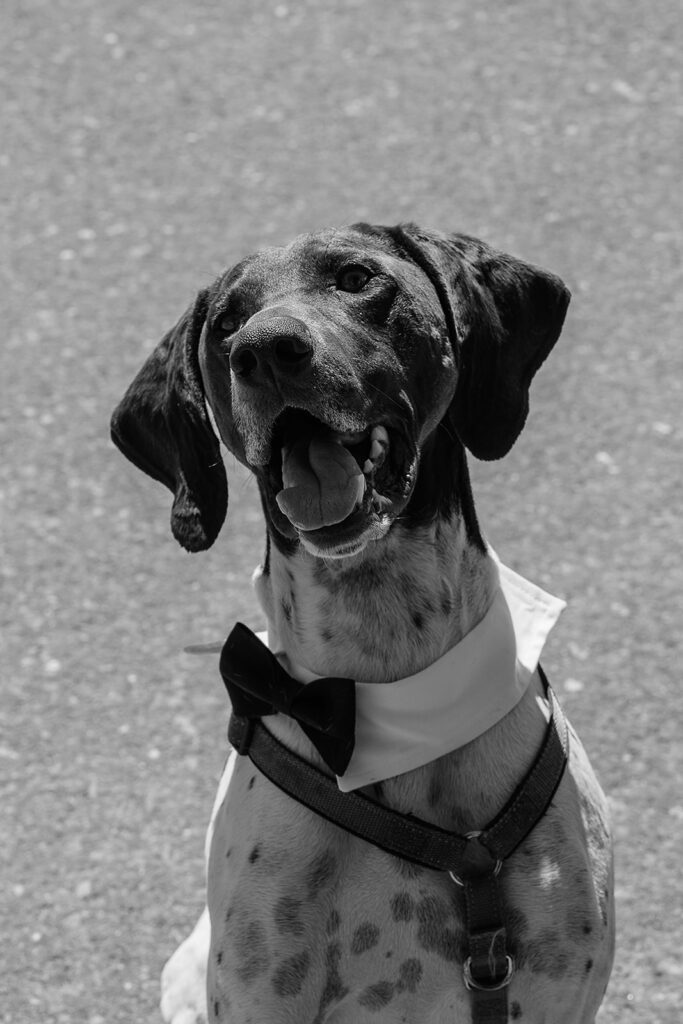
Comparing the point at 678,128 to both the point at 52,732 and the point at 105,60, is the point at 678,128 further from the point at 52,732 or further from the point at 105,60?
the point at 52,732

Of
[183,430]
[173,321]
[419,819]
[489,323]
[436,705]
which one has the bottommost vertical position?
[173,321]

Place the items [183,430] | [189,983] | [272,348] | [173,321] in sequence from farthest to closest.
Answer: [173,321], [189,983], [183,430], [272,348]

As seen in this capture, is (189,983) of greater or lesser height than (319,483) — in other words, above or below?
below

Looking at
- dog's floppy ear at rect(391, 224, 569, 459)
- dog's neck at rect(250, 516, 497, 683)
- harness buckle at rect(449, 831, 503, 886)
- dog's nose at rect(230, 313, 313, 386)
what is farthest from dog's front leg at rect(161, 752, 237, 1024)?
dog's nose at rect(230, 313, 313, 386)

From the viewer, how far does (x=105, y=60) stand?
8.76 metres

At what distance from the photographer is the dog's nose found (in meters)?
2.79

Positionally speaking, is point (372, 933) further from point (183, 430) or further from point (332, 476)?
point (183, 430)

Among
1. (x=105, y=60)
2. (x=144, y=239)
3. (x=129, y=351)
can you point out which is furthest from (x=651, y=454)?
(x=105, y=60)

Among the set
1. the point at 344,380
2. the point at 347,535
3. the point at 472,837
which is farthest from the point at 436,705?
the point at 344,380

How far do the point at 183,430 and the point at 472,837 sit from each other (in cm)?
107

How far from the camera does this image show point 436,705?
Result: 3.15m

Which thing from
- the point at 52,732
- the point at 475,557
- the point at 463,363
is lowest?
the point at 52,732

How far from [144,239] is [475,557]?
15.7 ft

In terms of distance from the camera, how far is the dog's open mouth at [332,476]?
2916 millimetres
